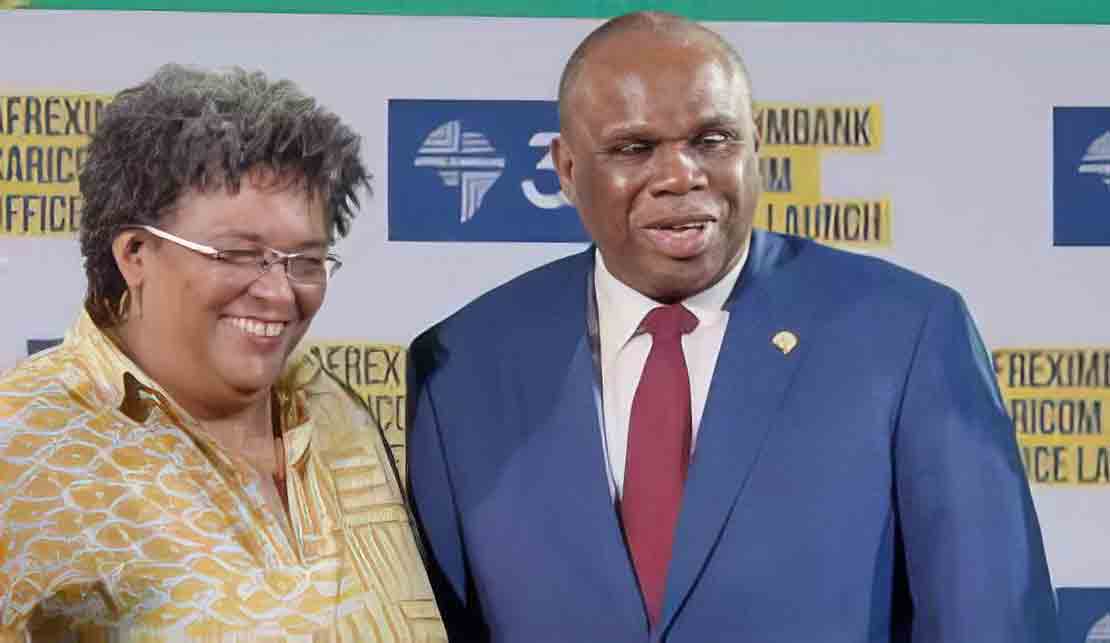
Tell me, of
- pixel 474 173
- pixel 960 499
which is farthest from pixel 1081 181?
pixel 960 499

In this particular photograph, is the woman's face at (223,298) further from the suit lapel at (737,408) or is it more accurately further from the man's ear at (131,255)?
the suit lapel at (737,408)

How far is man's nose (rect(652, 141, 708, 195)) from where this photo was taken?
2084 mm

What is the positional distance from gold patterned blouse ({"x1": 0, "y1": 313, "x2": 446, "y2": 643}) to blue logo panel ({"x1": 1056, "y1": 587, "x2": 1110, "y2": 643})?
4.49 feet

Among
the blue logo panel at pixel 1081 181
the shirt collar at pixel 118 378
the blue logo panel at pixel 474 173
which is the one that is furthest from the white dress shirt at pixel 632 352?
the blue logo panel at pixel 1081 181

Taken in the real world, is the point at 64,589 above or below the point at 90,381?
below

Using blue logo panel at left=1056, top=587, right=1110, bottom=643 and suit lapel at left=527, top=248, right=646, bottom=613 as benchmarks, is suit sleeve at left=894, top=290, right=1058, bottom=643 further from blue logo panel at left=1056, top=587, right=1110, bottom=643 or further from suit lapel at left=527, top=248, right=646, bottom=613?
blue logo panel at left=1056, top=587, right=1110, bottom=643

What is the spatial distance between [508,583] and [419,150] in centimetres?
105

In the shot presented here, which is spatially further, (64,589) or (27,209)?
(27,209)

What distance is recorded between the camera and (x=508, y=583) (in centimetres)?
220

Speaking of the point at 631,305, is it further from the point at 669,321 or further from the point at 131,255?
the point at 131,255

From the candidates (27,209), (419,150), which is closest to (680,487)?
(419,150)

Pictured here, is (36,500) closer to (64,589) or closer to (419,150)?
(64,589)

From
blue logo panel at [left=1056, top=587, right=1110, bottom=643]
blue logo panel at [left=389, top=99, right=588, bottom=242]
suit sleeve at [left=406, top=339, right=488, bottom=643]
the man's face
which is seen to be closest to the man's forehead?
the man's face

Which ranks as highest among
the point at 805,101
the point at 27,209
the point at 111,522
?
the point at 805,101
